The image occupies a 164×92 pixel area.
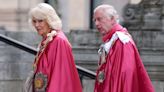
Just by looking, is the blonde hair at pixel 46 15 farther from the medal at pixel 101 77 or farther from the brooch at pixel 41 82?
the medal at pixel 101 77

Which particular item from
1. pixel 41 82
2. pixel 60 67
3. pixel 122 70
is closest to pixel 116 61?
pixel 122 70

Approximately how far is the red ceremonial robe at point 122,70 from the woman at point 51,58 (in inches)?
12.6

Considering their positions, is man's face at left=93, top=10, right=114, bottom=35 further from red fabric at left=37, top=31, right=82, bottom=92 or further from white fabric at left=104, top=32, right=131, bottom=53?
red fabric at left=37, top=31, right=82, bottom=92

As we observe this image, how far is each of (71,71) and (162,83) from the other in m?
3.30

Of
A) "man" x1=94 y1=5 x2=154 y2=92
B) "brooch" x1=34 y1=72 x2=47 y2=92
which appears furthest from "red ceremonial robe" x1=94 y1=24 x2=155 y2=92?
"brooch" x1=34 y1=72 x2=47 y2=92

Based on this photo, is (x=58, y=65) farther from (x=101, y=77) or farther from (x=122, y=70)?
(x=122, y=70)

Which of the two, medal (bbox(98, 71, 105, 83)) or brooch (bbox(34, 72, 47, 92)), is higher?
medal (bbox(98, 71, 105, 83))

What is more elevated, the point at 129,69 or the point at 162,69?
the point at 129,69

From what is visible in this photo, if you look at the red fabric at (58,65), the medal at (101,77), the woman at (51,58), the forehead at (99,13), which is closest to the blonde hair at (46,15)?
the woman at (51,58)

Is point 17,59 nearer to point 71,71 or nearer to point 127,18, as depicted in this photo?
point 127,18

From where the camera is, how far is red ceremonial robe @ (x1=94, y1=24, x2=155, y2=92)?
5480 mm

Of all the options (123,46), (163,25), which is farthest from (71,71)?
(163,25)

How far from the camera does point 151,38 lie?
930 centimetres

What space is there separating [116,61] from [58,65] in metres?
0.55
